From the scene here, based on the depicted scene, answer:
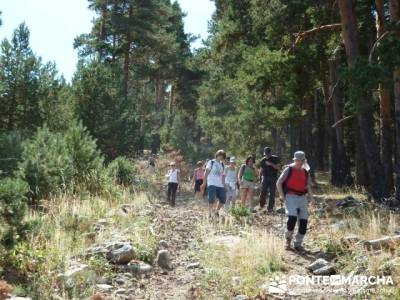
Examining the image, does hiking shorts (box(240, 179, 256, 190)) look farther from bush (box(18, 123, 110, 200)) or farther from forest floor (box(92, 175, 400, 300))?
bush (box(18, 123, 110, 200))

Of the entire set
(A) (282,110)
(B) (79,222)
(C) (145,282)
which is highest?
(A) (282,110)

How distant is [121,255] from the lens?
731 centimetres

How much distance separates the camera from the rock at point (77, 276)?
6246mm

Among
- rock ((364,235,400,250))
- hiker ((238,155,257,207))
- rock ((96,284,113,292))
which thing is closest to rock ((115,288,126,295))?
rock ((96,284,113,292))

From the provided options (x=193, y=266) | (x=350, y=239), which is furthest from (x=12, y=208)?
(x=350, y=239)

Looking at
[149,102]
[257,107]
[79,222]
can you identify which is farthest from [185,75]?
[79,222]

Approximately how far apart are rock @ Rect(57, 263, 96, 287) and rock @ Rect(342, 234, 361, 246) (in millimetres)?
3881

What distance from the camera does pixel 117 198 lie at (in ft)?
42.1

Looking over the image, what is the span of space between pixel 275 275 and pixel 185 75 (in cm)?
3514

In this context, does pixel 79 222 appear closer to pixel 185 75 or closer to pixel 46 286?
pixel 46 286

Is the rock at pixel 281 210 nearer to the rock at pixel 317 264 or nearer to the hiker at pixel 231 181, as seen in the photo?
the hiker at pixel 231 181

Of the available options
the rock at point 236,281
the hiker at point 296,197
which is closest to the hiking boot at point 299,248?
the hiker at point 296,197

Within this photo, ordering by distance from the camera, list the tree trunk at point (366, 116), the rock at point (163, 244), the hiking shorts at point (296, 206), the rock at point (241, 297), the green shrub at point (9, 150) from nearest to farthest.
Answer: the rock at point (241, 297)
the hiking shorts at point (296, 206)
the rock at point (163, 244)
the tree trunk at point (366, 116)
the green shrub at point (9, 150)

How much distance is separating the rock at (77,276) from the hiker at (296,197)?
344cm
